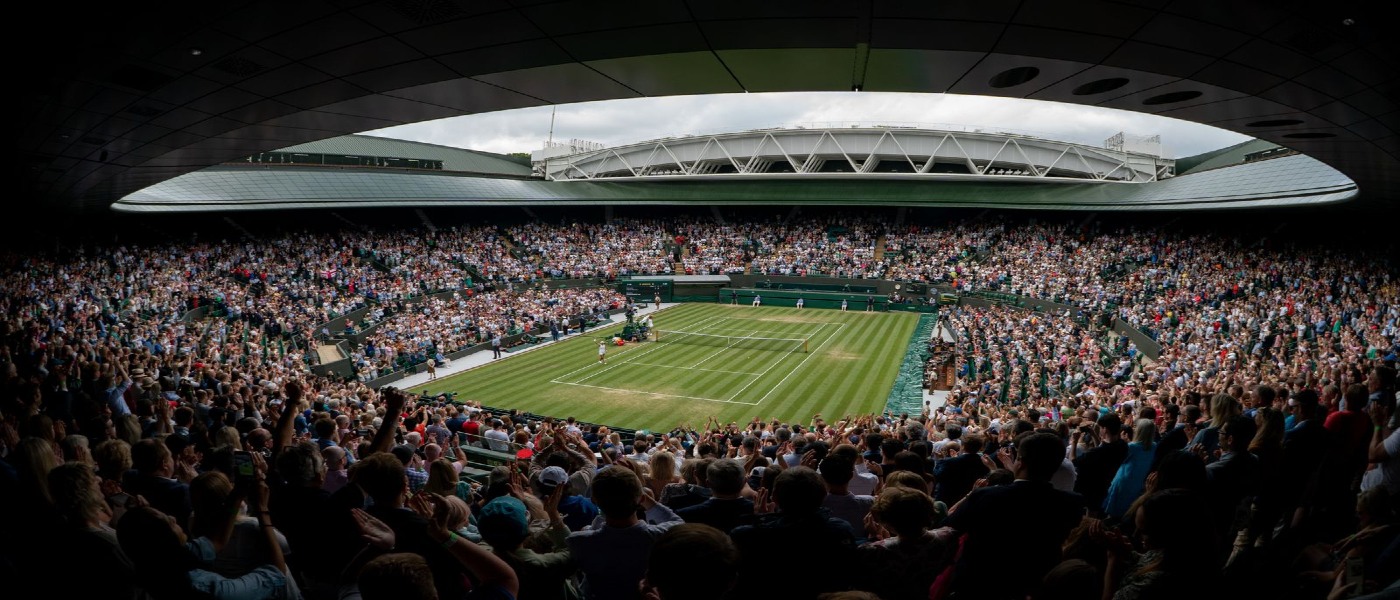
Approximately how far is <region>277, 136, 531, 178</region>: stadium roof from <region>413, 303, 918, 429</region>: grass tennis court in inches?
883

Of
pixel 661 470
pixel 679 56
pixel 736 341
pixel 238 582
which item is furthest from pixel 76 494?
pixel 736 341

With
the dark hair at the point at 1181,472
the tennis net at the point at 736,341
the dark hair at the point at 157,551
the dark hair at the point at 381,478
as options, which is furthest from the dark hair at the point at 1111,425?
the tennis net at the point at 736,341

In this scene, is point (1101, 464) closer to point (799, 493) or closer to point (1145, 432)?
point (1145, 432)

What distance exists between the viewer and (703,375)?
29.2m

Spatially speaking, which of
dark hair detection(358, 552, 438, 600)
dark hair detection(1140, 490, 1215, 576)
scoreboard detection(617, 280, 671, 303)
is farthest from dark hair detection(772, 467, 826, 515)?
scoreboard detection(617, 280, 671, 303)

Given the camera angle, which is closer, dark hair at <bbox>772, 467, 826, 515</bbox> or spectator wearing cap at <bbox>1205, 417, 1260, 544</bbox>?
dark hair at <bbox>772, 467, 826, 515</bbox>

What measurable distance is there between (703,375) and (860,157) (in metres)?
32.3

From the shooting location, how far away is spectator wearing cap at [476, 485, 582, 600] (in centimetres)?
314

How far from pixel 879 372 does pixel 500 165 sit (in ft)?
135

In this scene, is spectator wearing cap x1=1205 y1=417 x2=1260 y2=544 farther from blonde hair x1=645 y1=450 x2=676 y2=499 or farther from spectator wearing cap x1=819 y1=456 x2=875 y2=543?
blonde hair x1=645 y1=450 x2=676 y2=499

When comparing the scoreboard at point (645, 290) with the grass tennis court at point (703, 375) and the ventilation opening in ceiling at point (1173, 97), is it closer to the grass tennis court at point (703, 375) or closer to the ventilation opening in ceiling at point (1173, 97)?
the grass tennis court at point (703, 375)

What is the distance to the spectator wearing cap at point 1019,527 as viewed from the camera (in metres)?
3.64

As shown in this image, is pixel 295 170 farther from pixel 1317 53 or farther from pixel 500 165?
pixel 1317 53

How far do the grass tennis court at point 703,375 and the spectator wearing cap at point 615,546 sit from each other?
19.0 metres
